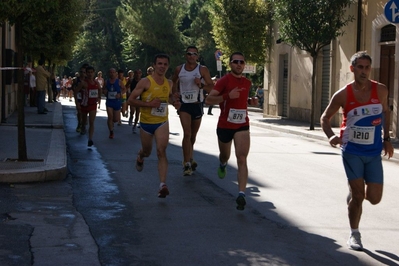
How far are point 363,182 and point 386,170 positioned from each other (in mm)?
7582

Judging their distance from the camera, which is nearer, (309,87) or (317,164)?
(317,164)

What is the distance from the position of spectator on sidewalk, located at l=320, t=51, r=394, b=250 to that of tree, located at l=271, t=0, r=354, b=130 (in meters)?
17.4

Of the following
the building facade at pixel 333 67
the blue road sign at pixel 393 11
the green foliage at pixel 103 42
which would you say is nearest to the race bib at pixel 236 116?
the blue road sign at pixel 393 11

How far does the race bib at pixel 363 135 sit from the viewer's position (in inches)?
276

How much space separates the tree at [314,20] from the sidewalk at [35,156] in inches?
342

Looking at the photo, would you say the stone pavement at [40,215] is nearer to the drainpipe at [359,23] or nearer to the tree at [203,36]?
the drainpipe at [359,23]

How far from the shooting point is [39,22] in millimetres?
12859

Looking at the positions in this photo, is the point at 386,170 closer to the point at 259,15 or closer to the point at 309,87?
the point at 309,87

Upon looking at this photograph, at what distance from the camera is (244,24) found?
34562 mm

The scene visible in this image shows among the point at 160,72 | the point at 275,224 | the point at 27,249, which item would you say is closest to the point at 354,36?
the point at 160,72

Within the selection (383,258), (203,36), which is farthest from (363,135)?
(203,36)

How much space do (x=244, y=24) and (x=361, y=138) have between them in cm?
2800

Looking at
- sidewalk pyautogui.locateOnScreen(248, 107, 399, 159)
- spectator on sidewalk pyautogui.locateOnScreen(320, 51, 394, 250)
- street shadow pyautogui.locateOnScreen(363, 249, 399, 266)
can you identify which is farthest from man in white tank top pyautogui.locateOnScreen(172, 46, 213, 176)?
sidewalk pyautogui.locateOnScreen(248, 107, 399, 159)

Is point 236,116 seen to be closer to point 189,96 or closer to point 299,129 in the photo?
point 189,96
